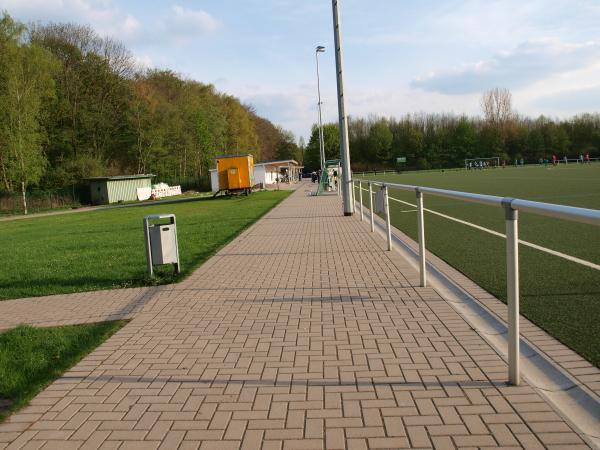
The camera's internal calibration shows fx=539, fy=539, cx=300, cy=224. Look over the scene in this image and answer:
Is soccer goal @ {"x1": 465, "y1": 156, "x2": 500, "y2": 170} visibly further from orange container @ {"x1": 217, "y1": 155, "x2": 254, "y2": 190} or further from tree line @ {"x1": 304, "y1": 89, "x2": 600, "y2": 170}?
orange container @ {"x1": 217, "y1": 155, "x2": 254, "y2": 190}

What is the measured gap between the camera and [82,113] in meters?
49.7

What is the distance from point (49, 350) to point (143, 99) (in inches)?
2096

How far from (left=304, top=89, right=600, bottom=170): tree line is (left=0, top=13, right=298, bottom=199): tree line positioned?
181 feet

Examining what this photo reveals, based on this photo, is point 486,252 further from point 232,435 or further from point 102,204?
point 102,204

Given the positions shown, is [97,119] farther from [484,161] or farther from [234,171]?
[484,161]

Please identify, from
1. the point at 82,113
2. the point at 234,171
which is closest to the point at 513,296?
the point at 234,171

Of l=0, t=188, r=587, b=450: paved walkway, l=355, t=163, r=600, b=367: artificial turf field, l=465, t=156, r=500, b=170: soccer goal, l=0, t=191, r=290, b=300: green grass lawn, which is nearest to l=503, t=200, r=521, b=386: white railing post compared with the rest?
l=0, t=188, r=587, b=450: paved walkway

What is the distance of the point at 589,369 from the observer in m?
3.55

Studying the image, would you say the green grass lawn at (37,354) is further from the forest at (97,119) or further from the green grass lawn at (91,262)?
the forest at (97,119)

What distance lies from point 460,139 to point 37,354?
111 metres

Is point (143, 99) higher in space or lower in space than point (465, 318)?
higher

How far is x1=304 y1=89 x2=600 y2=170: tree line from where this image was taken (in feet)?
314

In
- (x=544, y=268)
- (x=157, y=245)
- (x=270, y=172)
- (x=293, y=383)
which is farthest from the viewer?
(x=270, y=172)

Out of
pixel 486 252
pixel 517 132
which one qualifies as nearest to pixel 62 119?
pixel 486 252
